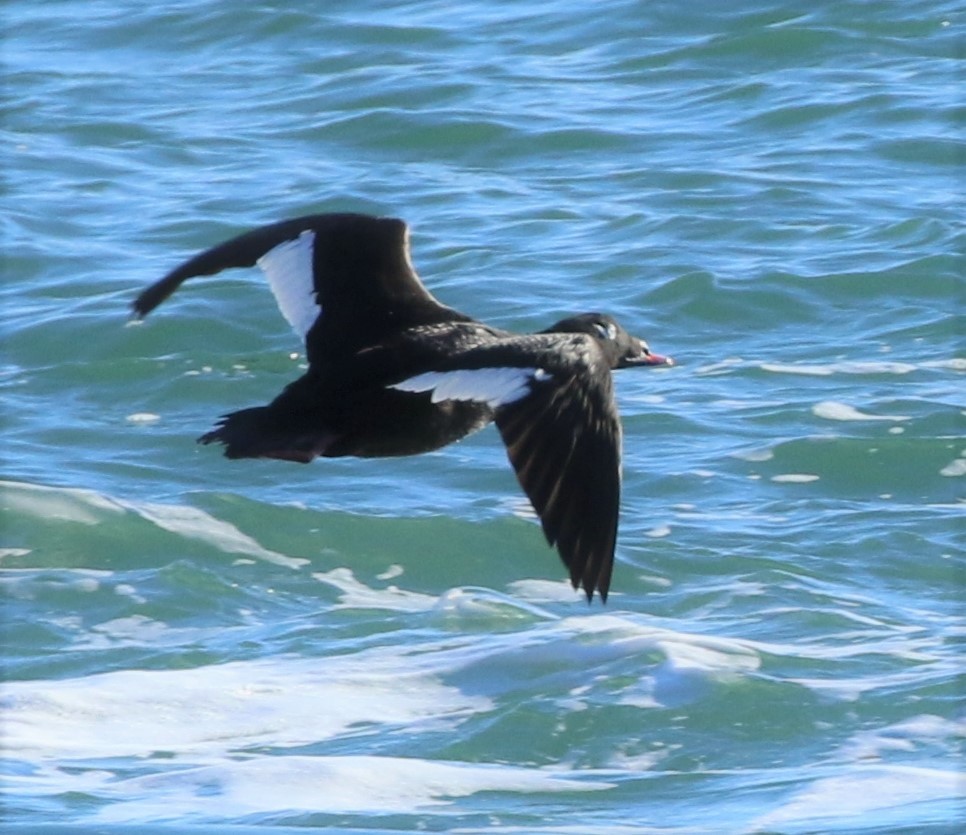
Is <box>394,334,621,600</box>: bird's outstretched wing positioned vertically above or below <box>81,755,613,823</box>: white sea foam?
above

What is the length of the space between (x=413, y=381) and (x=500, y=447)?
3.75 metres

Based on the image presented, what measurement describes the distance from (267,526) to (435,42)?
22.4ft

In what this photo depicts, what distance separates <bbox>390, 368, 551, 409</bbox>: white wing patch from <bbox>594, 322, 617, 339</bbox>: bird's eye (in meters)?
1.23

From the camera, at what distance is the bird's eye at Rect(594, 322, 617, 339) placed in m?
7.03

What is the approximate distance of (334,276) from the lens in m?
6.89

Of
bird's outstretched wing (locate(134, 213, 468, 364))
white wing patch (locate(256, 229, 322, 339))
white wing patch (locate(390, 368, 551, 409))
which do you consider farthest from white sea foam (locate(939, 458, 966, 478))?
white wing patch (locate(390, 368, 551, 409))

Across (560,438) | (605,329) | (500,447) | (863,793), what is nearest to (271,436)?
(560,438)

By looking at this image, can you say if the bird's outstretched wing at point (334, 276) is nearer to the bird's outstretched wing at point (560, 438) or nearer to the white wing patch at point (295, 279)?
the white wing patch at point (295, 279)

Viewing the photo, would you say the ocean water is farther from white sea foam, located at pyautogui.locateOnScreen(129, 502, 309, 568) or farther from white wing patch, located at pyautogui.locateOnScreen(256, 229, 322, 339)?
white wing patch, located at pyautogui.locateOnScreen(256, 229, 322, 339)

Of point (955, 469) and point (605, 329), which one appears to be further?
point (955, 469)

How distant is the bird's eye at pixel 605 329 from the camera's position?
7031 millimetres

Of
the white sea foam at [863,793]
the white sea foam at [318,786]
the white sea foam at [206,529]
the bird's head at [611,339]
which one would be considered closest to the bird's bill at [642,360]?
the bird's head at [611,339]

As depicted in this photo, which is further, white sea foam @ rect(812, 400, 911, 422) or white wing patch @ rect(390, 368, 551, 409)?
white sea foam @ rect(812, 400, 911, 422)

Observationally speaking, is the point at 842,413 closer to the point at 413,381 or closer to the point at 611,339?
the point at 611,339
